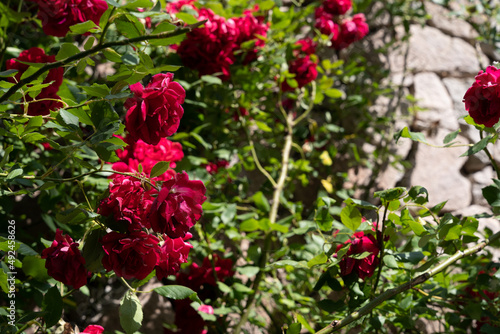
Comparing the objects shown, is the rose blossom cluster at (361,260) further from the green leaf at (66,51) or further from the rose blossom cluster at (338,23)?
the rose blossom cluster at (338,23)

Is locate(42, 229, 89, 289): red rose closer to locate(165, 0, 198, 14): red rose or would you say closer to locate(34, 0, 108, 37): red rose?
locate(34, 0, 108, 37): red rose

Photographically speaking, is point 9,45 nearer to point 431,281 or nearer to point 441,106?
point 431,281

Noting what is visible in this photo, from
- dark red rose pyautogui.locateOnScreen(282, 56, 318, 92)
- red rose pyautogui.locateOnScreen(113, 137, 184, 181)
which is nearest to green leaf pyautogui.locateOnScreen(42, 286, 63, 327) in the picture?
red rose pyautogui.locateOnScreen(113, 137, 184, 181)

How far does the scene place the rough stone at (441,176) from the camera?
6.77ft

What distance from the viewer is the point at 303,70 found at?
1472 mm

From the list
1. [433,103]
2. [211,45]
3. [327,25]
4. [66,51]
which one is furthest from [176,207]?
[433,103]

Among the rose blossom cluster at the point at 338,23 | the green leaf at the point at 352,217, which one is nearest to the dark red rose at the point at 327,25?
the rose blossom cluster at the point at 338,23

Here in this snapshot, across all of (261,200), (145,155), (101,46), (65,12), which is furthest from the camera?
(261,200)

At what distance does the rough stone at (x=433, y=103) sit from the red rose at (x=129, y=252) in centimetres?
179

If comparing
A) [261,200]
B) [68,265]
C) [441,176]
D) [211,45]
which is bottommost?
[441,176]

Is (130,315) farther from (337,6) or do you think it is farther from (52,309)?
(337,6)

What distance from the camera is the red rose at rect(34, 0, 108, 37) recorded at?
863 millimetres

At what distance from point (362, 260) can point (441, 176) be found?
141 cm

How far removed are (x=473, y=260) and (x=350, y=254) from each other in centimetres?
71
